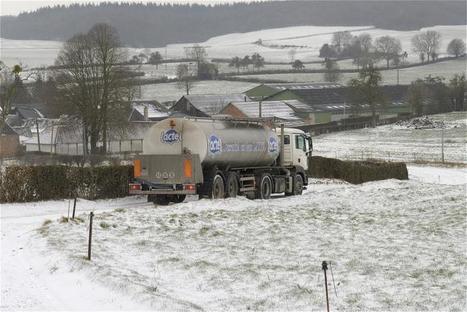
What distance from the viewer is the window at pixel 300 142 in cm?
3764

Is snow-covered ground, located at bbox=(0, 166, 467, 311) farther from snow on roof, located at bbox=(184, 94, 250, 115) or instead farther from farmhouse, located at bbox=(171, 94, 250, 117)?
snow on roof, located at bbox=(184, 94, 250, 115)

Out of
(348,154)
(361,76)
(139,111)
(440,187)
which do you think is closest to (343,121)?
(361,76)

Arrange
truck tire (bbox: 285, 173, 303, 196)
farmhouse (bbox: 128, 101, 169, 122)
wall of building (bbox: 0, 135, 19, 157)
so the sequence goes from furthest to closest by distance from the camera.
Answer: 1. farmhouse (bbox: 128, 101, 169, 122)
2. wall of building (bbox: 0, 135, 19, 157)
3. truck tire (bbox: 285, 173, 303, 196)

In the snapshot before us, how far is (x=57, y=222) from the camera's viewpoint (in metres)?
21.0

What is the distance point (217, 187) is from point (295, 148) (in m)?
8.22

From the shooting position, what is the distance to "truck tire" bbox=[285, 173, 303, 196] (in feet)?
120

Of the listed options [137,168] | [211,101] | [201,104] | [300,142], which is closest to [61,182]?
[137,168]

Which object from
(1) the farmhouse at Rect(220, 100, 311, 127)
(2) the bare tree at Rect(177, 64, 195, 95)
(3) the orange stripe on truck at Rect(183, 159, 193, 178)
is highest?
(2) the bare tree at Rect(177, 64, 195, 95)

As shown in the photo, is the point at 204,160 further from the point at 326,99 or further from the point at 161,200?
the point at 326,99

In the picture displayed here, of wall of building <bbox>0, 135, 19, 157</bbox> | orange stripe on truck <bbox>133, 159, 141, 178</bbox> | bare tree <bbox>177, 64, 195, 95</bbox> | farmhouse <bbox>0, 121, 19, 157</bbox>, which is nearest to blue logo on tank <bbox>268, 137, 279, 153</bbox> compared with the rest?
orange stripe on truck <bbox>133, 159, 141, 178</bbox>

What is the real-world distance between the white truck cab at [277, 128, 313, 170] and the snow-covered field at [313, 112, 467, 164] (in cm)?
3152

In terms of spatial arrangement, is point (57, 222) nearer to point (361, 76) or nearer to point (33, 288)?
point (33, 288)

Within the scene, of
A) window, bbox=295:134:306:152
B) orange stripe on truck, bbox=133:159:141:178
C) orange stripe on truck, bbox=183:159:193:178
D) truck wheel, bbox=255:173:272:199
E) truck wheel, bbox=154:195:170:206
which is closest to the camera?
orange stripe on truck, bbox=183:159:193:178

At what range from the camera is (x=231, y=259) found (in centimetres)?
1656
